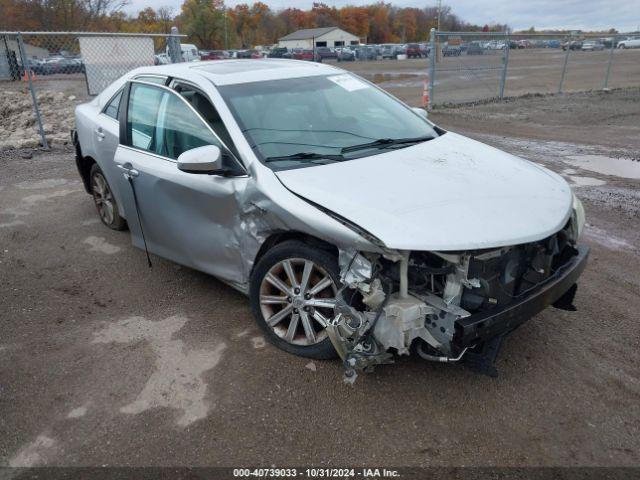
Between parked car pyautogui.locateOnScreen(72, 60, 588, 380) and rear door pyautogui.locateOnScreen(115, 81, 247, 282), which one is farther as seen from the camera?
rear door pyautogui.locateOnScreen(115, 81, 247, 282)

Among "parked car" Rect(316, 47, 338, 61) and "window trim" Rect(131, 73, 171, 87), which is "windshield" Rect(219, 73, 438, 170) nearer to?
"window trim" Rect(131, 73, 171, 87)

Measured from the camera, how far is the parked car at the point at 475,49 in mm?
15102

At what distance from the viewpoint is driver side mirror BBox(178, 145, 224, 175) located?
3.31 metres

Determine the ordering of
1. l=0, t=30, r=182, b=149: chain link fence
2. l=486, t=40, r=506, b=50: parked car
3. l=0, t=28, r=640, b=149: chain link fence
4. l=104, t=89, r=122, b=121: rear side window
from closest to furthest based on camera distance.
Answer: l=104, t=89, r=122, b=121: rear side window
l=0, t=30, r=182, b=149: chain link fence
l=0, t=28, r=640, b=149: chain link fence
l=486, t=40, r=506, b=50: parked car

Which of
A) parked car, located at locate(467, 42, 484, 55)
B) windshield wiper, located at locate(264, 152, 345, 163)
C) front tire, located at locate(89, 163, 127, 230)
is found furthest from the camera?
parked car, located at locate(467, 42, 484, 55)

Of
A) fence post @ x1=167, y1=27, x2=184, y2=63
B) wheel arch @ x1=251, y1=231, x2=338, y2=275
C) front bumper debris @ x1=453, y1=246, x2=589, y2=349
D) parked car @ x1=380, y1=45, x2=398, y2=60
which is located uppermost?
fence post @ x1=167, y1=27, x2=184, y2=63

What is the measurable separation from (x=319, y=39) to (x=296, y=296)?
84.4 m

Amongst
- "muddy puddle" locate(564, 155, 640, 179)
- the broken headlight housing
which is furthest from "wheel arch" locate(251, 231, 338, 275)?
"muddy puddle" locate(564, 155, 640, 179)

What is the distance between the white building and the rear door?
73068 mm

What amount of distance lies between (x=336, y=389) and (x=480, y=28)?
396 feet

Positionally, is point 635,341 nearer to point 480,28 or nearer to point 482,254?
point 482,254

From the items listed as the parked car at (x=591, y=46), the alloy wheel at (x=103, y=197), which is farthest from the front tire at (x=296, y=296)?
the parked car at (x=591, y=46)

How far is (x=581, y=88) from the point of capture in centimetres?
2058

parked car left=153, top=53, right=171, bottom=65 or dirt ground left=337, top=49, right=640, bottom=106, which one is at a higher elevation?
parked car left=153, top=53, right=171, bottom=65
